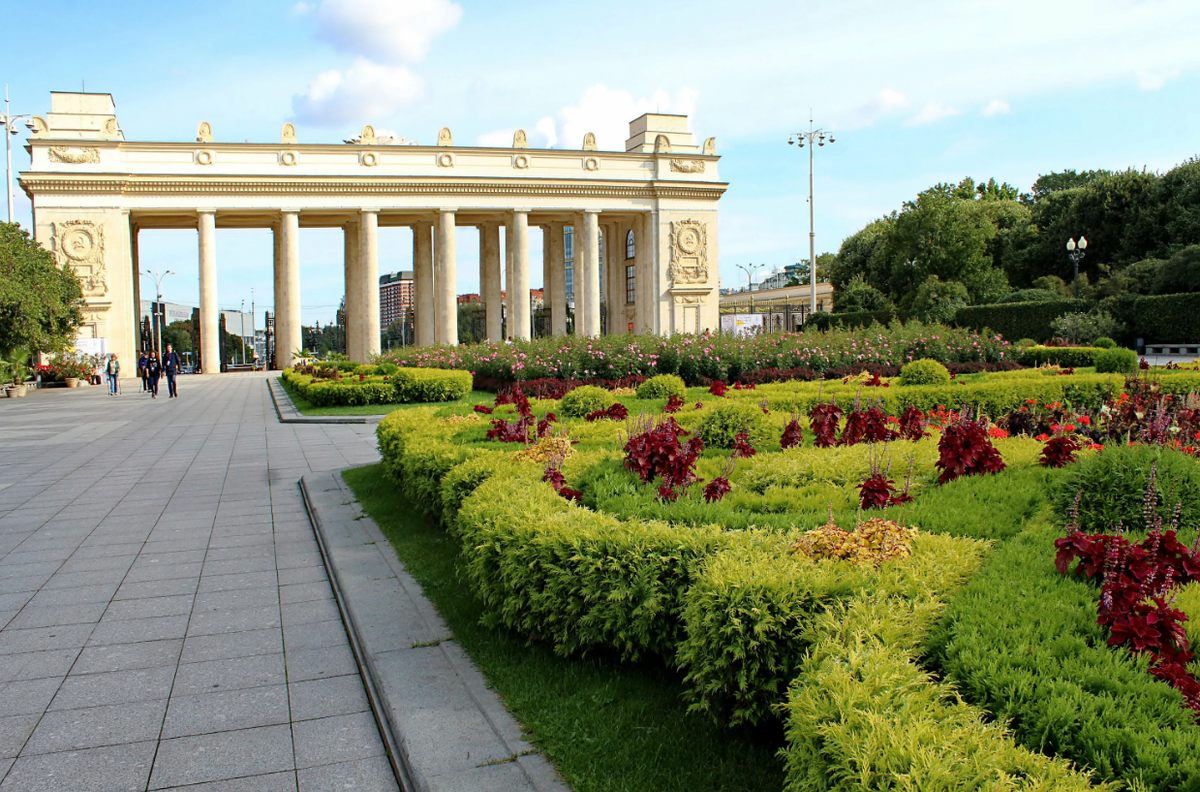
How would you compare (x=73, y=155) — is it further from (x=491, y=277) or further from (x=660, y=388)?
(x=660, y=388)

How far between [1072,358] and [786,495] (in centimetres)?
1597

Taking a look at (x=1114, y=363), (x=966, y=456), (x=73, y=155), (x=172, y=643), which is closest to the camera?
(x=172, y=643)

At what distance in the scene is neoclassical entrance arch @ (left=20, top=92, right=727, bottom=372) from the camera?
38.6 metres

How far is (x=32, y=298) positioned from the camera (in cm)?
2656

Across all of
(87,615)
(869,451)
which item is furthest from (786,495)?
(87,615)

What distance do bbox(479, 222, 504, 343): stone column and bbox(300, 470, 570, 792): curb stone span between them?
139 ft

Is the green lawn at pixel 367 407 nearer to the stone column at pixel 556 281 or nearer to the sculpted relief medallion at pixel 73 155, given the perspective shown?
the sculpted relief medallion at pixel 73 155

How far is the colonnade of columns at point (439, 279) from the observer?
41.6 metres

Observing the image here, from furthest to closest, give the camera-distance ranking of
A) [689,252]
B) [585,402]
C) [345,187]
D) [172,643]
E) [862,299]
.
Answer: [862,299] → [689,252] → [345,187] → [585,402] → [172,643]

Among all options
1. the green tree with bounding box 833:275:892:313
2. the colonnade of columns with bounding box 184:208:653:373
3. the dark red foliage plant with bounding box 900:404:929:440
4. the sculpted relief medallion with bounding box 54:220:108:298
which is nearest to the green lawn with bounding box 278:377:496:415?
the dark red foliage plant with bounding box 900:404:929:440

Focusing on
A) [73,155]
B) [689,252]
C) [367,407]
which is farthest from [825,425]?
[689,252]

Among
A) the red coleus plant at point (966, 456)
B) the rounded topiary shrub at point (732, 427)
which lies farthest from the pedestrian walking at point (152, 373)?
the red coleus plant at point (966, 456)

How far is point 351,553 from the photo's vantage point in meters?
6.50

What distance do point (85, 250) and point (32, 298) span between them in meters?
13.6
